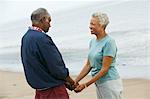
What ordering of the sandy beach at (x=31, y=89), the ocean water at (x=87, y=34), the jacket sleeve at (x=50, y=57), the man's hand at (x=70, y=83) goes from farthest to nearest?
the ocean water at (x=87, y=34), the sandy beach at (x=31, y=89), the man's hand at (x=70, y=83), the jacket sleeve at (x=50, y=57)

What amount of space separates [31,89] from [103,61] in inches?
131

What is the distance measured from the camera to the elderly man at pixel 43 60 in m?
2.67

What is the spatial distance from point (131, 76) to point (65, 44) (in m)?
1.27

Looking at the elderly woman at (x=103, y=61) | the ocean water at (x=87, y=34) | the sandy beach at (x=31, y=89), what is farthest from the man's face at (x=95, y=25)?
the ocean water at (x=87, y=34)

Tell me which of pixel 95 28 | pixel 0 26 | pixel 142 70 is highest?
pixel 95 28

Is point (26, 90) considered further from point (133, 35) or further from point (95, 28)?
point (95, 28)

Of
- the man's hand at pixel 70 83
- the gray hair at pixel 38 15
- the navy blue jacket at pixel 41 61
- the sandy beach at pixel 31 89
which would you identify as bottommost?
the sandy beach at pixel 31 89

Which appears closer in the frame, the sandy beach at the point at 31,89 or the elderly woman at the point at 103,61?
the elderly woman at the point at 103,61

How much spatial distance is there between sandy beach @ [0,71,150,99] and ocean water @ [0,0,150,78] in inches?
5.2

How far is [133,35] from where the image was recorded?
6191 mm

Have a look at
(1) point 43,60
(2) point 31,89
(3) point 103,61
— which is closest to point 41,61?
(1) point 43,60

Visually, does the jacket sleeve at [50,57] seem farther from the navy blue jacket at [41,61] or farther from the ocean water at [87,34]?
the ocean water at [87,34]

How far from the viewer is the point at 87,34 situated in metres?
6.44

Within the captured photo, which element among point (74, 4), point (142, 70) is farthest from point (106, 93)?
point (74, 4)
